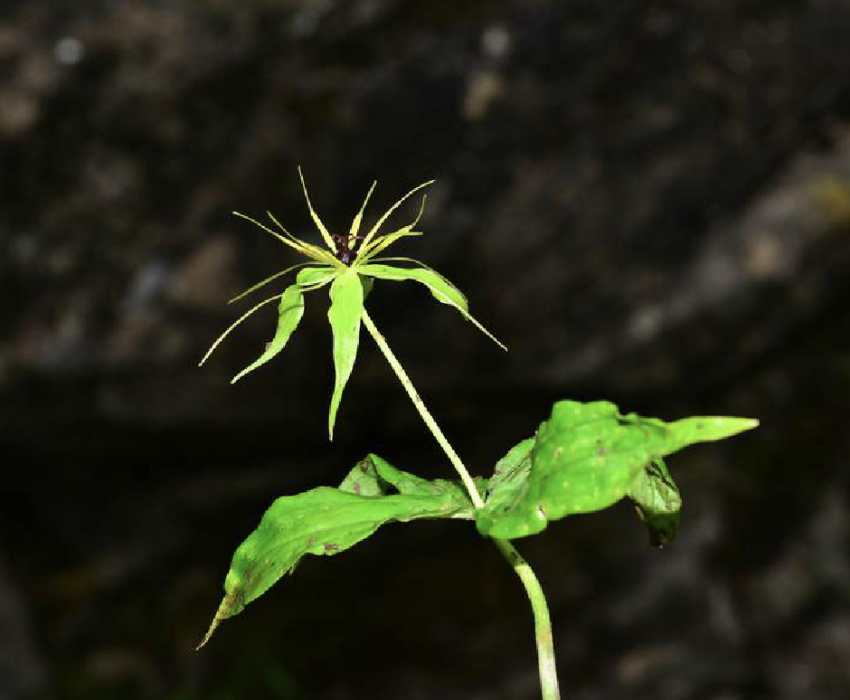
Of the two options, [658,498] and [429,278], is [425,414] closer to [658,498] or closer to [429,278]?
[429,278]

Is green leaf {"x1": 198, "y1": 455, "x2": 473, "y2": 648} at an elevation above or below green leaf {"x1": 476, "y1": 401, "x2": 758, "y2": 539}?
above

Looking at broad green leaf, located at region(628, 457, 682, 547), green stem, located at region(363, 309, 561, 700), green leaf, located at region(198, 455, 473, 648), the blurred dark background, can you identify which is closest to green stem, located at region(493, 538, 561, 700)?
green stem, located at region(363, 309, 561, 700)

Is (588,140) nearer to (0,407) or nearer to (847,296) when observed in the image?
(847,296)

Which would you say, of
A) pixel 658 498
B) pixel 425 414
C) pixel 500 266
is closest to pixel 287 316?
pixel 425 414

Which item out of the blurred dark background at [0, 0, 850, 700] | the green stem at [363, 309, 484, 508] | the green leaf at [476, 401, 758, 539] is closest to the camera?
the green leaf at [476, 401, 758, 539]

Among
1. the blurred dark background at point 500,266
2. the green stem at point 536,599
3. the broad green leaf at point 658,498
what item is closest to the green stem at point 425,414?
the green stem at point 536,599

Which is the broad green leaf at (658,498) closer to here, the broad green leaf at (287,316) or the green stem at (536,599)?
the green stem at (536,599)

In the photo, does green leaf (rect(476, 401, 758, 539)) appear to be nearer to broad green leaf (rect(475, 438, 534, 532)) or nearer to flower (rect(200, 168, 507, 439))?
broad green leaf (rect(475, 438, 534, 532))
